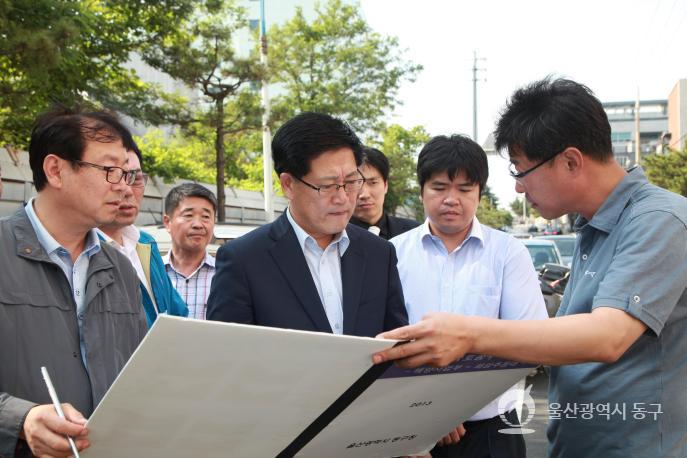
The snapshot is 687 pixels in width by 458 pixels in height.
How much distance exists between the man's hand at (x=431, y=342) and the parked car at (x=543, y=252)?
11512mm

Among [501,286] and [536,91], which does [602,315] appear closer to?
[536,91]

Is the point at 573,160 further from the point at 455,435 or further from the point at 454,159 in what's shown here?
the point at 455,435

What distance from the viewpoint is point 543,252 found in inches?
530

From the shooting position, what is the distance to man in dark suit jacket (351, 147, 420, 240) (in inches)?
176

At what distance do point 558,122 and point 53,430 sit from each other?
64.1 inches

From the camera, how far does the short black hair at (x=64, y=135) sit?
7.93 feet

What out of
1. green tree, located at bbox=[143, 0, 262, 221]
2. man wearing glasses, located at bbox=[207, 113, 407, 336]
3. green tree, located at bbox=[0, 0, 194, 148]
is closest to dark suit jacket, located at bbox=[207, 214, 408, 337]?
man wearing glasses, located at bbox=[207, 113, 407, 336]

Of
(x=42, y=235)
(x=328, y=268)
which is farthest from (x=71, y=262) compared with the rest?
(x=328, y=268)

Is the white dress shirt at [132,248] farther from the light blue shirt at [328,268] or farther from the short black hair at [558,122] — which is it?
the short black hair at [558,122]

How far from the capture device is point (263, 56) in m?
→ 21.9

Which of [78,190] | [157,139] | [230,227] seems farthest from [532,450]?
[157,139]

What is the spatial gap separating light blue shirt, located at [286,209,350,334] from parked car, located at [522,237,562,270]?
10873mm

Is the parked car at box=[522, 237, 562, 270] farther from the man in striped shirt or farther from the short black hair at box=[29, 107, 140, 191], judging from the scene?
the short black hair at box=[29, 107, 140, 191]

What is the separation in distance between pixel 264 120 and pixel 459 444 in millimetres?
19866
